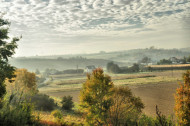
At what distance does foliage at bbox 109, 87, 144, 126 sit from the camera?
26875 millimetres

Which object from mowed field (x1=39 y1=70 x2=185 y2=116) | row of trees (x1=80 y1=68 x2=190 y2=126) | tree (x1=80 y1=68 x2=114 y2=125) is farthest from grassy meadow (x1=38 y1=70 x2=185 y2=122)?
row of trees (x1=80 y1=68 x2=190 y2=126)

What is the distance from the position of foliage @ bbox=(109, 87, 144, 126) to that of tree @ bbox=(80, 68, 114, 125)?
1.62 m

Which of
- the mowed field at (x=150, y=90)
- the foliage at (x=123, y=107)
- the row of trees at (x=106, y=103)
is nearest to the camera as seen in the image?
the row of trees at (x=106, y=103)

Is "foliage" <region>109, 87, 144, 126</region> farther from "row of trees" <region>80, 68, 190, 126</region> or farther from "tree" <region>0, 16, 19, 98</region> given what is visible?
"tree" <region>0, 16, 19, 98</region>

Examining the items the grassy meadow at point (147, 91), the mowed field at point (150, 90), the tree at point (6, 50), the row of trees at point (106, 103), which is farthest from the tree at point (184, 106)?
the tree at point (6, 50)

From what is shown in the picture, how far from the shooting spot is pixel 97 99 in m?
27.9

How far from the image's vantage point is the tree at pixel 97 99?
26.3m

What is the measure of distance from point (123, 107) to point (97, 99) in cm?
491

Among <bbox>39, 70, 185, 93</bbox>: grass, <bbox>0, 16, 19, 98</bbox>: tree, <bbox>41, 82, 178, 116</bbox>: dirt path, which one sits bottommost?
<bbox>39, 70, 185, 93</bbox>: grass

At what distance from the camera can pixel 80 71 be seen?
163625 millimetres

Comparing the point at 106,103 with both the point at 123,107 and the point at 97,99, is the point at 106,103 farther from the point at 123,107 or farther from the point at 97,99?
the point at 123,107

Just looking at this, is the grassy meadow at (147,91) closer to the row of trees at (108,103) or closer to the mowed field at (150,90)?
the mowed field at (150,90)

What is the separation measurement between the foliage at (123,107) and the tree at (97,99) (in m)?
1.62

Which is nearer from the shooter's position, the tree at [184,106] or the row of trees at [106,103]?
the tree at [184,106]
